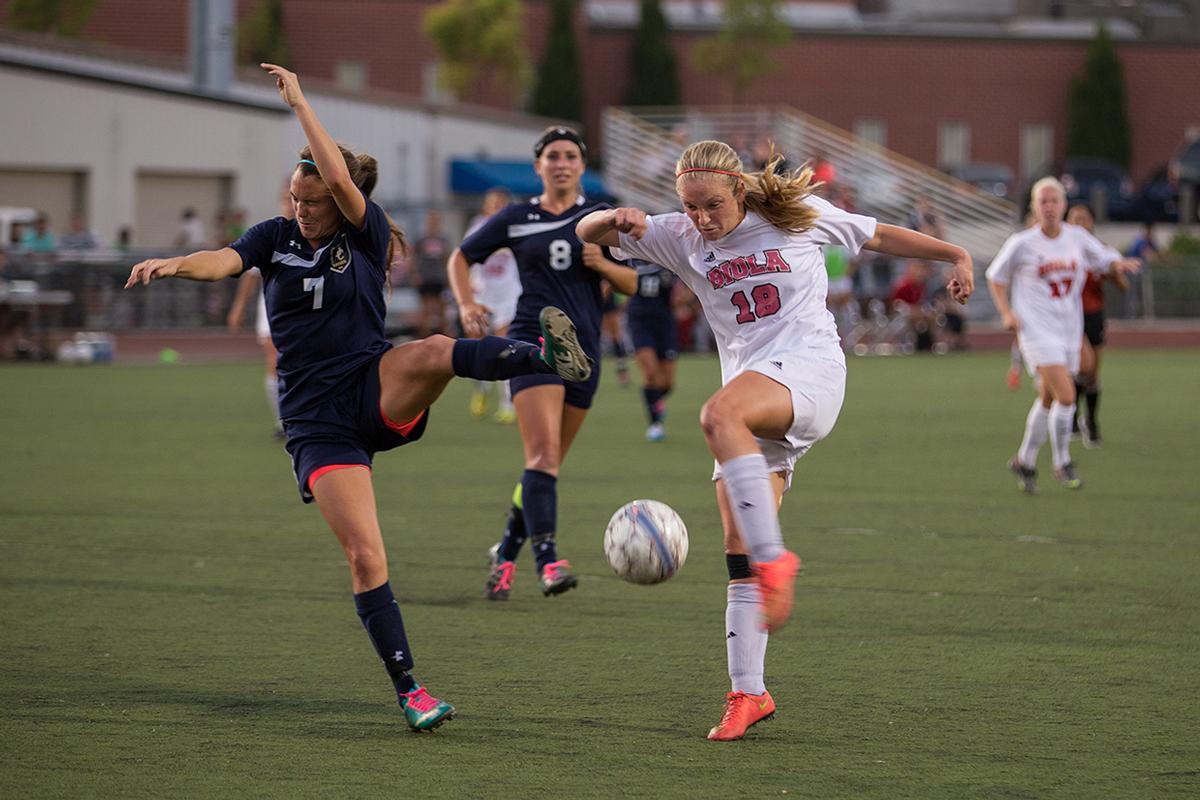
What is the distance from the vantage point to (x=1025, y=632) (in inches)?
302

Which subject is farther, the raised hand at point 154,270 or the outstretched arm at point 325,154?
the outstretched arm at point 325,154

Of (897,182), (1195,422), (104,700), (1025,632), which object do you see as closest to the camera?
(104,700)

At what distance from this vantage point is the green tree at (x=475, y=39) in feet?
166

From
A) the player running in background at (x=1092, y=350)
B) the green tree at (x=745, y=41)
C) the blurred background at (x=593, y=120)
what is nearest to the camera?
the player running in background at (x=1092, y=350)

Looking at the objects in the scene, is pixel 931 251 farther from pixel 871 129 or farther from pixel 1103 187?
pixel 871 129

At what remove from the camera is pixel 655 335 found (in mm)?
17266

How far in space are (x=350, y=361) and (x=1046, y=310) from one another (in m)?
7.84

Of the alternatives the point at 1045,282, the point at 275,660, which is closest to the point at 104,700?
the point at 275,660

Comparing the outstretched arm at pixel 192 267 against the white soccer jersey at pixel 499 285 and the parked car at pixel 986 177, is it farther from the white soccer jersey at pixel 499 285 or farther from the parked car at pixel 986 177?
the parked car at pixel 986 177

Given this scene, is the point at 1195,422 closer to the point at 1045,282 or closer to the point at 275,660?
the point at 1045,282

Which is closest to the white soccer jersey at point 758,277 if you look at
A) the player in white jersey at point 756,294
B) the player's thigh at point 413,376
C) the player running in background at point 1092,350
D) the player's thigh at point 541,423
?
the player in white jersey at point 756,294

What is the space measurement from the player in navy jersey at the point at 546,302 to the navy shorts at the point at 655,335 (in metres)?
7.99

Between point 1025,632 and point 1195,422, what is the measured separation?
11.9 meters

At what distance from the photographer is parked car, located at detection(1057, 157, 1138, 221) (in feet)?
145
